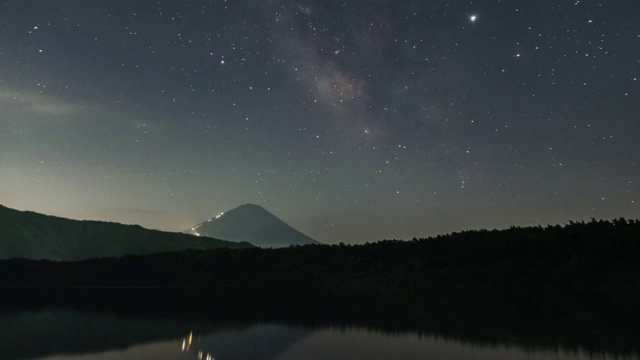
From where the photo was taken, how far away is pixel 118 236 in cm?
11731

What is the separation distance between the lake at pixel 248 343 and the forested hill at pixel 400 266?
60.3ft

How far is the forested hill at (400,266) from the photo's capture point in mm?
36344

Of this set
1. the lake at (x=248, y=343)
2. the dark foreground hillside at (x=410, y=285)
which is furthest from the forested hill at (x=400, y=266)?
the lake at (x=248, y=343)

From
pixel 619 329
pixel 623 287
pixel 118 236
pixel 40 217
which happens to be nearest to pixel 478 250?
pixel 623 287

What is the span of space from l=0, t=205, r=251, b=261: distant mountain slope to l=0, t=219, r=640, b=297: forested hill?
55.8 metres

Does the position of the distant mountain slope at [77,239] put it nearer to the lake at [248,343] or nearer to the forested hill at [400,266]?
the forested hill at [400,266]

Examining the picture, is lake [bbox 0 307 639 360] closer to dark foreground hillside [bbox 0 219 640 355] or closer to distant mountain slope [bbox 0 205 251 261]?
dark foreground hillside [bbox 0 219 640 355]

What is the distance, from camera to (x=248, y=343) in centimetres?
1363

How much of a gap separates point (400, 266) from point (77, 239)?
95937mm

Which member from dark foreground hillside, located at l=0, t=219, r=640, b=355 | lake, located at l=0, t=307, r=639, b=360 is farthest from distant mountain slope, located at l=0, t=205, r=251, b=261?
lake, located at l=0, t=307, r=639, b=360

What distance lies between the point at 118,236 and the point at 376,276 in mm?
92245

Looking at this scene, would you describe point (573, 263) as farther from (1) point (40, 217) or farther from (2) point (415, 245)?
(1) point (40, 217)

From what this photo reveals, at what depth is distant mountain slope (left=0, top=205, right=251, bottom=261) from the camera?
348 feet

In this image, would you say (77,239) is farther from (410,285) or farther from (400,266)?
(410,285)
